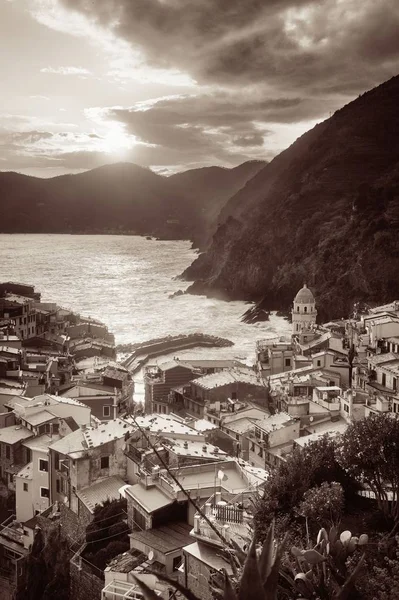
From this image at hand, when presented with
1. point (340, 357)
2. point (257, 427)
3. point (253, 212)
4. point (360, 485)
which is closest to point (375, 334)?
point (340, 357)

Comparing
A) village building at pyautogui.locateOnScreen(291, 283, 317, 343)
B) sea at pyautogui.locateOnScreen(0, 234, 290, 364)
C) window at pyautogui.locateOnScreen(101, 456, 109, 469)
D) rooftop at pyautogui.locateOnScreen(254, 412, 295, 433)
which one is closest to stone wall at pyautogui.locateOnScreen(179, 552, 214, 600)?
window at pyautogui.locateOnScreen(101, 456, 109, 469)

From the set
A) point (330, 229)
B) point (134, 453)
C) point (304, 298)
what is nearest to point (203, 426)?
point (134, 453)

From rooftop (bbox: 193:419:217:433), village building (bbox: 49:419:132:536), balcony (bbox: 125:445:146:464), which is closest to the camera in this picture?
village building (bbox: 49:419:132:536)

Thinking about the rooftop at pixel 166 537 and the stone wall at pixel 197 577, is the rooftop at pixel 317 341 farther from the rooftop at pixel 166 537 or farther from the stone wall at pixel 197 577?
the stone wall at pixel 197 577

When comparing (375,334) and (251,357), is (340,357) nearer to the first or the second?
(375,334)

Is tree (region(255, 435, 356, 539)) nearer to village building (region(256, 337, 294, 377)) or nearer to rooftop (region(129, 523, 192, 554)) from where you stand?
rooftop (region(129, 523, 192, 554))
